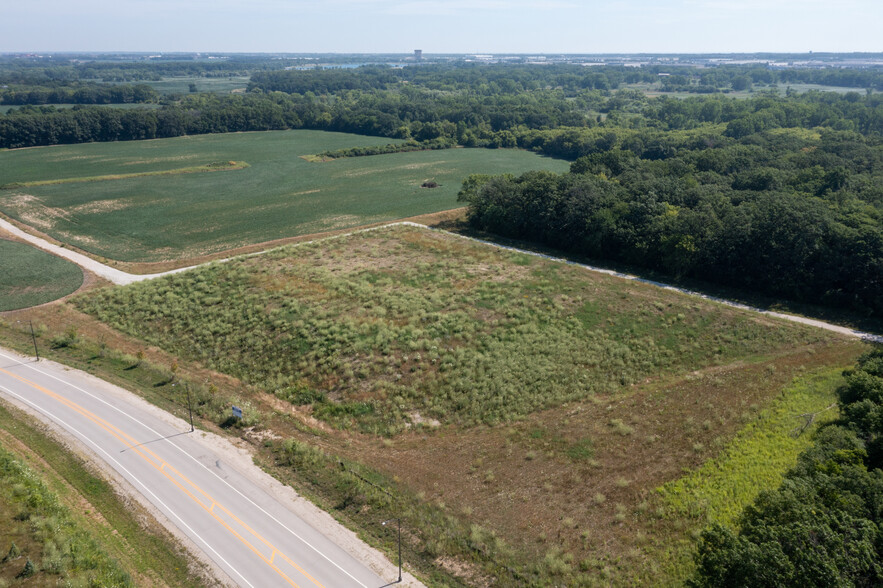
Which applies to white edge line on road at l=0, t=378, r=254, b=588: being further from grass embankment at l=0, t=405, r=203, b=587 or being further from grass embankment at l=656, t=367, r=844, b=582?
grass embankment at l=656, t=367, r=844, b=582

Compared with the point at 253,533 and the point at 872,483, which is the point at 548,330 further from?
the point at 253,533

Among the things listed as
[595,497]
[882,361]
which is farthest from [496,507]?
[882,361]

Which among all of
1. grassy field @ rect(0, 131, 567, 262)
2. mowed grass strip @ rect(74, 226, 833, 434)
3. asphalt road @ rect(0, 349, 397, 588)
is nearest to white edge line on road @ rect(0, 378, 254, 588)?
asphalt road @ rect(0, 349, 397, 588)

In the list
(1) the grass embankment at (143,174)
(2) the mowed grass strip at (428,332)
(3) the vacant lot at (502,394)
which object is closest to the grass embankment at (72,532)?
(3) the vacant lot at (502,394)

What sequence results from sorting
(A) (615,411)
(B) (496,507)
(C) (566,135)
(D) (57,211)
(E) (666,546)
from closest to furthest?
(E) (666,546), (B) (496,507), (A) (615,411), (D) (57,211), (C) (566,135)

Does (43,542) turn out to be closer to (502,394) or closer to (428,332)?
(502,394)

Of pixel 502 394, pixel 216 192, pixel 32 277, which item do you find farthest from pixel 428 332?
pixel 216 192
